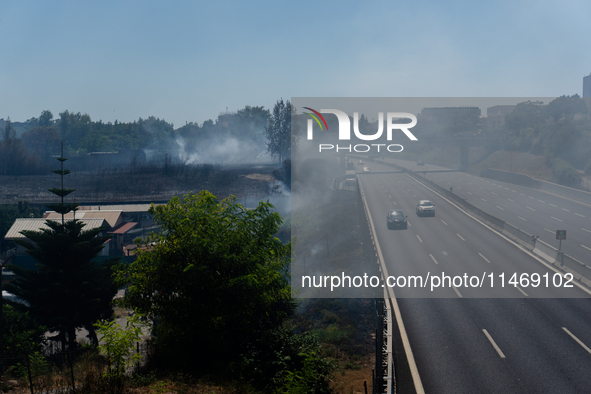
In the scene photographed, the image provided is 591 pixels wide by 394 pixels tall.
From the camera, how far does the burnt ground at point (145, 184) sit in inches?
3862

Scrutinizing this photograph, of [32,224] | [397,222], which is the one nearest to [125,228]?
[32,224]

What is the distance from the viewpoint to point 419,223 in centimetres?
4188

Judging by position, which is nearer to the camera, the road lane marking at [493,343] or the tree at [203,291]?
the tree at [203,291]

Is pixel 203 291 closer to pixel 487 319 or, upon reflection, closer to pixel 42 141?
pixel 487 319

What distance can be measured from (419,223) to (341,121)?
41.6ft

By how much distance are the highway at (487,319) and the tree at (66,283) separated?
19.0 m

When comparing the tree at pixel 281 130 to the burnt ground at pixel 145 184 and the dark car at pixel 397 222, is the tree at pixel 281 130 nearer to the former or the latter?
the burnt ground at pixel 145 184

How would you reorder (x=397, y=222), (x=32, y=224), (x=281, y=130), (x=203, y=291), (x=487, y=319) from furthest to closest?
(x=281, y=130) → (x=32, y=224) → (x=397, y=222) → (x=487, y=319) → (x=203, y=291)

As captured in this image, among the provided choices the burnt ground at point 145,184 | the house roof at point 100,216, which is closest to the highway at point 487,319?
the house roof at point 100,216

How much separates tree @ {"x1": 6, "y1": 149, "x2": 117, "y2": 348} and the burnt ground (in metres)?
65.1

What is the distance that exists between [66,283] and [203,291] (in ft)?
60.9

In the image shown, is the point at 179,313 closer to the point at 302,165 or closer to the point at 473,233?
the point at 473,233

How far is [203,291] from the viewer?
43.6ft

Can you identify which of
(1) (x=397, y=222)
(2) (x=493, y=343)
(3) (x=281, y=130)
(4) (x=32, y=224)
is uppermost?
(3) (x=281, y=130)
